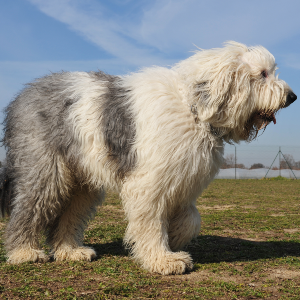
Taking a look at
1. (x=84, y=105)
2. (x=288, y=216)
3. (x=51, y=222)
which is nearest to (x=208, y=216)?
(x=288, y=216)

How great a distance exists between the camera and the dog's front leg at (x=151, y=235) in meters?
3.94

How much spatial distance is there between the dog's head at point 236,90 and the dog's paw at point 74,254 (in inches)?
85.5

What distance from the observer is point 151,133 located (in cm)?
388

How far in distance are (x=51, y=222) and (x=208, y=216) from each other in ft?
14.7

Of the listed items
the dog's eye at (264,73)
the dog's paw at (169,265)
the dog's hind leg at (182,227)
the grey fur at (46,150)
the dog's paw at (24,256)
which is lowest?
the dog's paw at (24,256)

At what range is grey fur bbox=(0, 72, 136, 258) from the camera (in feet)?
13.3

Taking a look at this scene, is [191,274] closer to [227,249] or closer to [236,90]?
[227,249]

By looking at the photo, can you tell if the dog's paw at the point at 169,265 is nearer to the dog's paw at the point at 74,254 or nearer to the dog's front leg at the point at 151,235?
the dog's front leg at the point at 151,235

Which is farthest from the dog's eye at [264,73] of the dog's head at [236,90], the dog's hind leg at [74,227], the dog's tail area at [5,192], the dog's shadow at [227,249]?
the dog's tail area at [5,192]

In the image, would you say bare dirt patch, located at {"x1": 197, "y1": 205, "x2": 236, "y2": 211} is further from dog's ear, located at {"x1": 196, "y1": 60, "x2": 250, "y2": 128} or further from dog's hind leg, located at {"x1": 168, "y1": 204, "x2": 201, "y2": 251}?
dog's ear, located at {"x1": 196, "y1": 60, "x2": 250, "y2": 128}

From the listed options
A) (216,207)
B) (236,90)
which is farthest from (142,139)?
(216,207)

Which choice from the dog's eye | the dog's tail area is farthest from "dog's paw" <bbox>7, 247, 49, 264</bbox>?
the dog's eye

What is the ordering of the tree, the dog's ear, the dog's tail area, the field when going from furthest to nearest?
the tree, the dog's tail area, the dog's ear, the field

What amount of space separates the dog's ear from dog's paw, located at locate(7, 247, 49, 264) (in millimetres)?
2538
